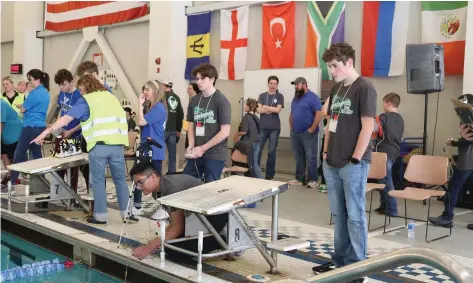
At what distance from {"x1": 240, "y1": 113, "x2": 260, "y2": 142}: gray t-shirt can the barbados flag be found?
10.3ft

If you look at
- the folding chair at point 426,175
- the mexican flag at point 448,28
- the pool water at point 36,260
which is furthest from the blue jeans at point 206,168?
the mexican flag at point 448,28

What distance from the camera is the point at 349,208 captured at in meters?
3.23

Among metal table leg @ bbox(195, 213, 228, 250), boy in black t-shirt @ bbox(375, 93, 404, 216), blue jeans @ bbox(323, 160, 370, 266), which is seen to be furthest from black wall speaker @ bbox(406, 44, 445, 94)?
metal table leg @ bbox(195, 213, 228, 250)

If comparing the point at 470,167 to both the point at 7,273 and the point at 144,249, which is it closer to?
the point at 144,249

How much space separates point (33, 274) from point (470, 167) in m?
3.84

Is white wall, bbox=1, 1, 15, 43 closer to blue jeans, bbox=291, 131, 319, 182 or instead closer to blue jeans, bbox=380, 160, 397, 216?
blue jeans, bbox=291, 131, 319, 182

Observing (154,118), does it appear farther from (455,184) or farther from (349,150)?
(455,184)

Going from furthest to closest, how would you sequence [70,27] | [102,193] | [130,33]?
[70,27] → [130,33] → [102,193]

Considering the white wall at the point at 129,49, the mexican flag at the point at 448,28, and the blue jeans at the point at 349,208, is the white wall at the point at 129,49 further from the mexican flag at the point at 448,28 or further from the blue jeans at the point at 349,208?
the blue jeans at the point at 349,208

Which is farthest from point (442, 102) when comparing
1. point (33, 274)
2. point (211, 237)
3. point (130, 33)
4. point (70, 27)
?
point (70, 27)

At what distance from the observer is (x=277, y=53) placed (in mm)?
9047

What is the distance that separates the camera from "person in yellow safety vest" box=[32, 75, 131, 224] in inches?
175

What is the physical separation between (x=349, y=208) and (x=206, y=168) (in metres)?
1.34

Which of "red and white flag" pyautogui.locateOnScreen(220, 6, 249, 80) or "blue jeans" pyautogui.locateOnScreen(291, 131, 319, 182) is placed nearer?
"blue jeans" pyautogui.locateOnScreen(291, 131, 319, 182)
